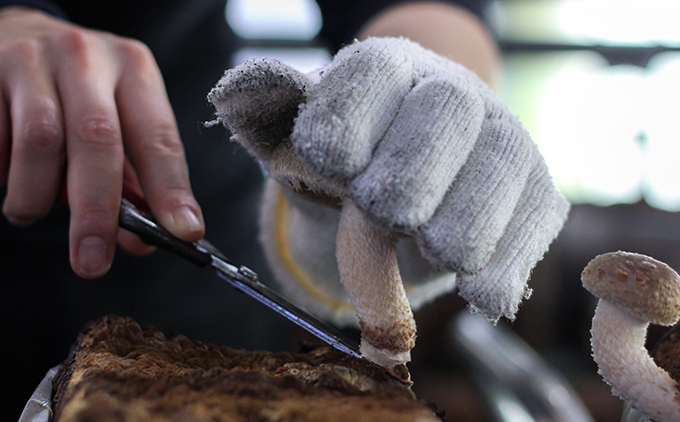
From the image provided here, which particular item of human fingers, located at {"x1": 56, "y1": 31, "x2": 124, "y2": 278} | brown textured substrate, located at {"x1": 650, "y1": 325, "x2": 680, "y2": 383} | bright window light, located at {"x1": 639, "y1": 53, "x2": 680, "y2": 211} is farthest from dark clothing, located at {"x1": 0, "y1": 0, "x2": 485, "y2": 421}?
bright window light, located at {"x1": 639, "y1": 53, "x2": 680, "y2": 211}

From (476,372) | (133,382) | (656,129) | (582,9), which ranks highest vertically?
(582,9)

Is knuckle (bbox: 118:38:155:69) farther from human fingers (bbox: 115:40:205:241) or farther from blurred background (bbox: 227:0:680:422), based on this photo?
blurred background (bbox: 227:0:680:422)

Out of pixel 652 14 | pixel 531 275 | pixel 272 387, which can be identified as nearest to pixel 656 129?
pixel 652 14

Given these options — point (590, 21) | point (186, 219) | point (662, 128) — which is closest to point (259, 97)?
point (186, 219)

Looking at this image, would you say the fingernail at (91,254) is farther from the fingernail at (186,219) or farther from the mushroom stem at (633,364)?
the mushroom stem at (633,364)

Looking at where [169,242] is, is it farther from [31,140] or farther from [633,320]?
[633,320]

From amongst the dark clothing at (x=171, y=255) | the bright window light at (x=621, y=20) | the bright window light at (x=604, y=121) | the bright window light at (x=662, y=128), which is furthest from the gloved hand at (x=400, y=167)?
the bright window light at (x=621, y=20)

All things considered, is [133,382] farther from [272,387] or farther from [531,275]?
[531,275]
